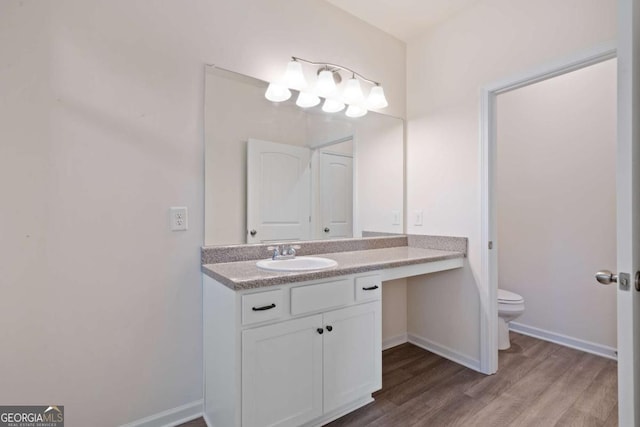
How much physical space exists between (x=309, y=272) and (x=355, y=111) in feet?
4.62

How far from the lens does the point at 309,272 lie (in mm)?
1483

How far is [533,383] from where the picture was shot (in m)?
2.00

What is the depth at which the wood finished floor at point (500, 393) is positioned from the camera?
1.65 m

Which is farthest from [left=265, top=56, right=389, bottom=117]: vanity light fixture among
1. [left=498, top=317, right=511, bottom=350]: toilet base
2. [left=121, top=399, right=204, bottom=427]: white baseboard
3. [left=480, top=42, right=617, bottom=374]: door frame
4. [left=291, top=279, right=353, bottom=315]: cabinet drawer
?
[left=498, top=317, right=511, bottom=350]: toilet base

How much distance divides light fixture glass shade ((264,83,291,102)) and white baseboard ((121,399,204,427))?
5.90 feet

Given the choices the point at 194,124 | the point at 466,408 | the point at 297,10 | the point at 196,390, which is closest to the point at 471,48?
the point at 297,10

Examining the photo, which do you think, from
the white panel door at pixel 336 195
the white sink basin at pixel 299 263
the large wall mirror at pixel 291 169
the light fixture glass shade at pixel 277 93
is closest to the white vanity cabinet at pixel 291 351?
the white sink basin at pixel 299 263

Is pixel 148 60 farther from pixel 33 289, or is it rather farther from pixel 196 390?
pixel 196 390

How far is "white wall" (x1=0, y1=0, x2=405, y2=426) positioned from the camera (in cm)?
130

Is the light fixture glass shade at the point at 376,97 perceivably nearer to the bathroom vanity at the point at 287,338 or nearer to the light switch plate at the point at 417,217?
the light switch plate at the point at 417,217

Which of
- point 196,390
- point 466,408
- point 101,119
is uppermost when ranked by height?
point 101,119

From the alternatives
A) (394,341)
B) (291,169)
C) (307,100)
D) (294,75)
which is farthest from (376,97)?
(394,341)

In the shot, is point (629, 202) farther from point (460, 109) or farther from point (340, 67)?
point (340, 67)

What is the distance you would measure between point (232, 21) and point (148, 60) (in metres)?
0.54
